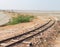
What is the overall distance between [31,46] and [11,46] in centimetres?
106

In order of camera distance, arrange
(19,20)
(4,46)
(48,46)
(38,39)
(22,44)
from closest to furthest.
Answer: (4,46)
(22,44)
(48,46)
(38,39)
(19,20)

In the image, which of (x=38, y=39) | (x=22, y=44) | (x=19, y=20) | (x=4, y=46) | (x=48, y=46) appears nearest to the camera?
(x=4, y=46)

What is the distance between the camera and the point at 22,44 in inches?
604

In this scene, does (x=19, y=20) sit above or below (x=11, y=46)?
below

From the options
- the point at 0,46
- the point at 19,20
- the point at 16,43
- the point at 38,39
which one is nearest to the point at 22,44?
the point at 16,43

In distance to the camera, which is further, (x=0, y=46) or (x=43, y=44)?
(x=43, y=44)

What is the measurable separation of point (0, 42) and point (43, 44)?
2.84 meters

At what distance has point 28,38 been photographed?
58.6ft

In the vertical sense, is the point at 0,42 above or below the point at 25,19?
above

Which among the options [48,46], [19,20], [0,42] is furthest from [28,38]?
[19,20]

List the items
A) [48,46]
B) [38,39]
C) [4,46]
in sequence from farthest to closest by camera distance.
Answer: [38,39], [48,46], [4,46]

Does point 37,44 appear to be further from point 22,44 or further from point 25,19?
point 25,19

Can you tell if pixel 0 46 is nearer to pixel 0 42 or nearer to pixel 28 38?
pixel 0 42

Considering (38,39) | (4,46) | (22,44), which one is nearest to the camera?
(4,46)
